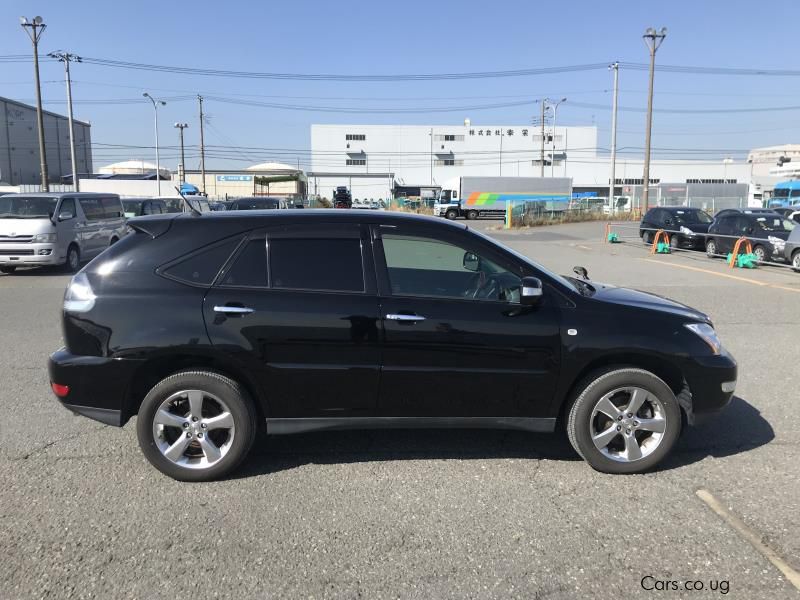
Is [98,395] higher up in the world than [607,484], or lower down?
higher up

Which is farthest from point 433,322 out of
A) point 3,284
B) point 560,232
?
point 560,232

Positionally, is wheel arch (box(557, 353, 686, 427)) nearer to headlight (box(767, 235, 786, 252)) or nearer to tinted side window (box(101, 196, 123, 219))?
headlight (box(767, 235, 786, 252))

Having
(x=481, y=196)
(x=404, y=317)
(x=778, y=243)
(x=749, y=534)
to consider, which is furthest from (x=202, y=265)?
(x=481, y=196)

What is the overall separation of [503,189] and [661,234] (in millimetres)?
31717

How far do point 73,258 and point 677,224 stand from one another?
2122 centimetres

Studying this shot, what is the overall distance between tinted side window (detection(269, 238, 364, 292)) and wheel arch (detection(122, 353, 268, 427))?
0.60 m

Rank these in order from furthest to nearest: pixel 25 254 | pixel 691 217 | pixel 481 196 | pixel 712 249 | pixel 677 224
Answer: pixel 481 196
pixel 691 217
pixel 677 224
pixel 712 249
pixel 25 254

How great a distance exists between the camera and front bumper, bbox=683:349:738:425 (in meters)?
4.13

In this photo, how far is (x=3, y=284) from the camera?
1323 cm

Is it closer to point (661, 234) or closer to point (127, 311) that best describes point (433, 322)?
point (127, 311)

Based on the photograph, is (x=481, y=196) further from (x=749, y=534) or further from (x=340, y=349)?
(x=749, y=534)

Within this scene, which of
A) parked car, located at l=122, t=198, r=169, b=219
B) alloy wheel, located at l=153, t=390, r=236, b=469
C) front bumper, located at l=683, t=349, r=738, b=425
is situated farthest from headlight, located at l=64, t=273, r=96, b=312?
parked car, located at l=122, t=198, r=169, b=219

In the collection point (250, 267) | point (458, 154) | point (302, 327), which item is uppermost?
point (458, 154)

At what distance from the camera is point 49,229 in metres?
14.3
